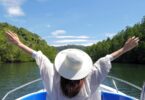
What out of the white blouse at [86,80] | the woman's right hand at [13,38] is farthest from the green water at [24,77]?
the white blouse at [86,80]

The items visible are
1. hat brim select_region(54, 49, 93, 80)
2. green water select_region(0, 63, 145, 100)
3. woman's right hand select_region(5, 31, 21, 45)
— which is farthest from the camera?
green water select_region(0, 63, 145, 100)

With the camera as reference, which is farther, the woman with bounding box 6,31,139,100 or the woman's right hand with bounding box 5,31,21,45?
the woman's right hand with bounding box 5,31,21,45

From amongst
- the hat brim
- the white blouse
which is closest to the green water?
the white blouse

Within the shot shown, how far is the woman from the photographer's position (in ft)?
10.9

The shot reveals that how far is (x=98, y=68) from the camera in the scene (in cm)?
352

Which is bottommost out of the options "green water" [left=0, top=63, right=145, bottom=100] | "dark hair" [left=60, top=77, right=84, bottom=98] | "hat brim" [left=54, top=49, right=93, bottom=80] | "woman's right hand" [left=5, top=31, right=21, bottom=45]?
"green water" [left=0, top=63, right=145, bottom=100]

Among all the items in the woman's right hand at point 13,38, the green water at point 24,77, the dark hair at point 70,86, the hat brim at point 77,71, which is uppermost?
the woman's right hand at point 13,38

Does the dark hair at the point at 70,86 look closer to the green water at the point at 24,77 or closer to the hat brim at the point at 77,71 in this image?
the hat brim at the point at 77,71

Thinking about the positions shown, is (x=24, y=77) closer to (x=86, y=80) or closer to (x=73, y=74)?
(x=86, y=80)

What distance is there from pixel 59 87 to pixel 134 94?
67.8 ft

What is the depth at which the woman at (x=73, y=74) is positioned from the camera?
3312mm

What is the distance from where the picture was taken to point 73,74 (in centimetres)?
329

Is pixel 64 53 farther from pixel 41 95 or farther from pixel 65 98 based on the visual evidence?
pixel 41 95

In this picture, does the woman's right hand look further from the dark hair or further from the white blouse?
the dark hair
